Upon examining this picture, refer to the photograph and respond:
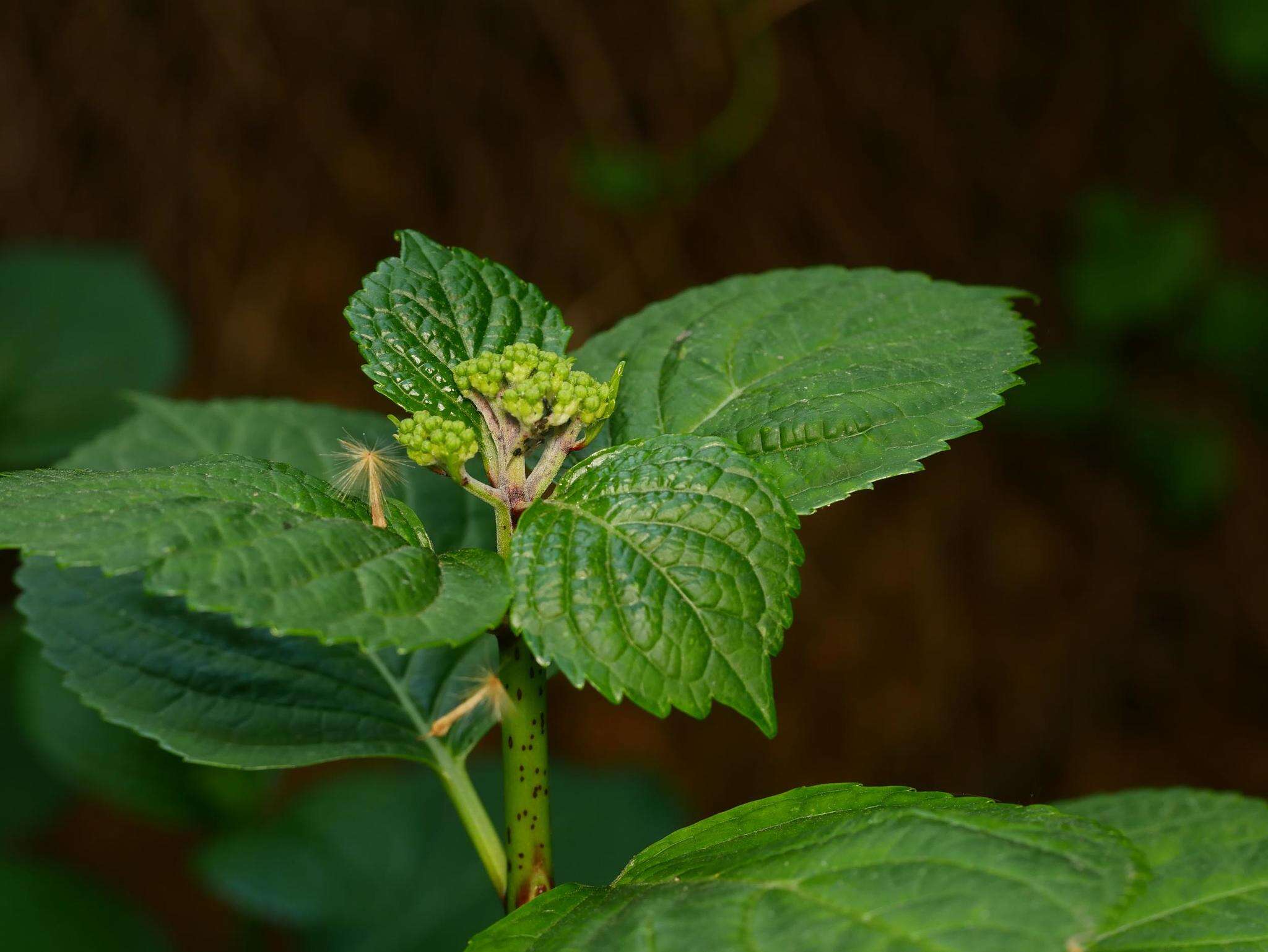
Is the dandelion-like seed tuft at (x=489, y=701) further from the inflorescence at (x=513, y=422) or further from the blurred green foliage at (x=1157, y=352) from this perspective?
the blurred green foliage at (x=1157, y=352)

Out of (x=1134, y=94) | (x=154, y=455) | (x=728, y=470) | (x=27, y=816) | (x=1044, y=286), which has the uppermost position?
(x=1134, y=94)

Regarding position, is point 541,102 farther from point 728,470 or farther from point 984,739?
point 728,470

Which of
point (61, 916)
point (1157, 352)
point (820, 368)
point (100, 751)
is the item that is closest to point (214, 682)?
point (820, 368)

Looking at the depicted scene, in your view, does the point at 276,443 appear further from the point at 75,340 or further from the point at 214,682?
the point at 75,340

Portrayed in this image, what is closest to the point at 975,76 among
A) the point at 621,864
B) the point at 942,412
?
the point at 621,864

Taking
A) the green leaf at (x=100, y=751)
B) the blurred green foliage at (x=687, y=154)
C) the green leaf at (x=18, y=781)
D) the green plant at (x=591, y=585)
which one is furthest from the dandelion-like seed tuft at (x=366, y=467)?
the blurred green foliage at (x=687, y=154)

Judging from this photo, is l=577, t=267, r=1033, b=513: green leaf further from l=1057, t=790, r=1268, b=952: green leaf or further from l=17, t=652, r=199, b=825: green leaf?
l=17, t=652, r=199, b=825: green leaf

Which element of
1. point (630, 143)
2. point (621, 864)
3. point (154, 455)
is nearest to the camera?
point (154, 455)
